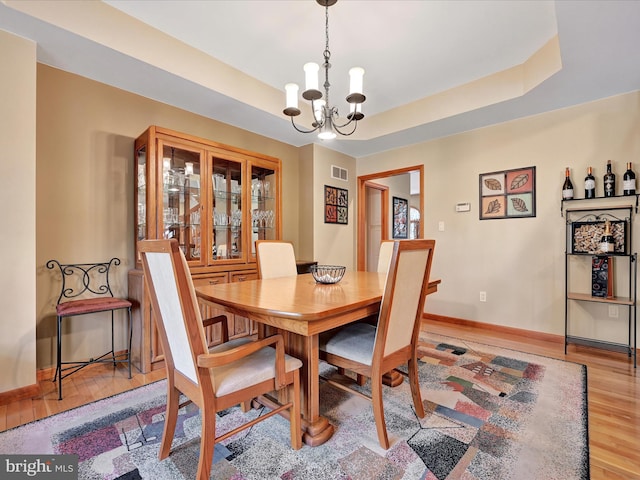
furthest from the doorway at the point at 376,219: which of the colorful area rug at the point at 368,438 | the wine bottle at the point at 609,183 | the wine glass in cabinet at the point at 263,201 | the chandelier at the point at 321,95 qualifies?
the colorful area rug at the point at 368,438

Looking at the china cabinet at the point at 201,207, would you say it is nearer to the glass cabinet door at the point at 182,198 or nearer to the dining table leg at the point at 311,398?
the glass cabinet door at the point at 182,198

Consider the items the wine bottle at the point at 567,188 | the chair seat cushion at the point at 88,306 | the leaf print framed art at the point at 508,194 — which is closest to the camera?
the chair seat cushion at the point at 88,306

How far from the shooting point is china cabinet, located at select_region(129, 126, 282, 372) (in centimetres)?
247

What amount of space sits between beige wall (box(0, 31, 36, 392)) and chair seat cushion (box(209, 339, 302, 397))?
1.50m

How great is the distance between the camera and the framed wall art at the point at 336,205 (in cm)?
436

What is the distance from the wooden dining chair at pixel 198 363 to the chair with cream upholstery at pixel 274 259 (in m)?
1.03

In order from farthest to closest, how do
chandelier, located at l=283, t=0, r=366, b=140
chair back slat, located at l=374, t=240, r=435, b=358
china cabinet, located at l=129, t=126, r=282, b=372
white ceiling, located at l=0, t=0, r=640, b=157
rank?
china cabinet, located at l=129, t=126, r=282, b=372 → white ceiling, located at l=0, t=0, r=640, b=157 → chandelier, located at l=283, t=0, r=366, b=140 → chair back slat, located at l=374, t=240, r=435, b=358

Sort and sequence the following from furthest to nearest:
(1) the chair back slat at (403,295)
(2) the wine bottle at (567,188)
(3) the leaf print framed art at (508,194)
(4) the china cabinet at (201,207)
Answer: (3) the leaf print framed art at (508,194) → (2) the wine bottle at (567,188) → (4) the china cabinet at (201,207) → (1) the chair back slat at (403,295)

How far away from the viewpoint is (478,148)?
11.8ft

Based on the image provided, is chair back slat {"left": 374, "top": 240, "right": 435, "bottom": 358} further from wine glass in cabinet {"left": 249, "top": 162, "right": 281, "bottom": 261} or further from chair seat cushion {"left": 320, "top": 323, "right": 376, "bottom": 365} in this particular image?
wine glass in cabinet {"left": 249, "top": 162, "right": 281, "bottom": 261}

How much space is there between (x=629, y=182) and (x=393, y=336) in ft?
9.04

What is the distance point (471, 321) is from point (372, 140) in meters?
2.58

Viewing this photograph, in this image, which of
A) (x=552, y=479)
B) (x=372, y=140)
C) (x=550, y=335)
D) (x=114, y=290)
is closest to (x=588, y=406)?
(x=552, y=479)

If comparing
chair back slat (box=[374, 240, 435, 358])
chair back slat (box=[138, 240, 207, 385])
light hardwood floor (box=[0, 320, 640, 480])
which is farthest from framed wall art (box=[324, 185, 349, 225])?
chair back slat (box=[138, 240, 207, 385])
